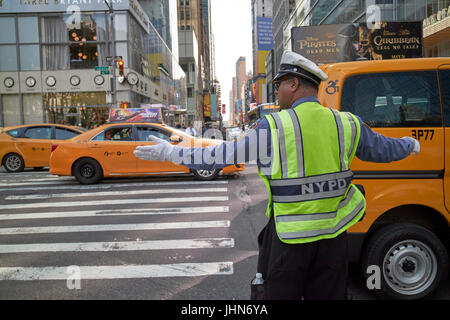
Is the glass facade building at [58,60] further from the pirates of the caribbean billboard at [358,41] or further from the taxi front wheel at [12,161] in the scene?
the taxi front wheel at [12,161]

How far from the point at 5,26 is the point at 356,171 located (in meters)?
34.8

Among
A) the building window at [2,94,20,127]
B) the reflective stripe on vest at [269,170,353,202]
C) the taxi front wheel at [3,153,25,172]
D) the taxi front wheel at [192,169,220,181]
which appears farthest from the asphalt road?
the building window at [2,94,20,127]

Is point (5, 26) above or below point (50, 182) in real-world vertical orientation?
above

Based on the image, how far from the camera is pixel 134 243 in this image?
5.31 m

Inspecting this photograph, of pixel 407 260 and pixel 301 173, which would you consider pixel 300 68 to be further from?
pixel 407 260

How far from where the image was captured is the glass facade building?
99.0 ft

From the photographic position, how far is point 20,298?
145 inches

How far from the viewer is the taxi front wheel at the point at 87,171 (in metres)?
10.2

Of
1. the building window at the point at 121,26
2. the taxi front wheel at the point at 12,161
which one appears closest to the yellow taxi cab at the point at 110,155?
the taxi front wheel at the point at 12,161

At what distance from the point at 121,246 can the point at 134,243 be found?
198 millimetres

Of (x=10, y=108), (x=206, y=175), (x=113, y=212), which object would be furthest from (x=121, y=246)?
(x=10, y=108)

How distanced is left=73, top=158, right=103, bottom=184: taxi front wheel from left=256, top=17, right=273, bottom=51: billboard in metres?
77.6
